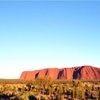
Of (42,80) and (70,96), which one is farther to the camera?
(42,80)

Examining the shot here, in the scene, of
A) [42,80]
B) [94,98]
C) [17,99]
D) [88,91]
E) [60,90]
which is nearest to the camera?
[17,99]

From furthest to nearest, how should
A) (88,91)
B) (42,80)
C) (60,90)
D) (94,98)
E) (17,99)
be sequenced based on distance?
1. (42,80)
2. (88,91)
3. (60,90)
4. (94,98)
5. (17,99)

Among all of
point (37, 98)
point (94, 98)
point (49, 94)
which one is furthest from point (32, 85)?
point (94, 98)

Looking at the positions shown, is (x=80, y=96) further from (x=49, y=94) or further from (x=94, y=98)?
(x=49, y=94)

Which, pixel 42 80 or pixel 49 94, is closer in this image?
pixel 49 94

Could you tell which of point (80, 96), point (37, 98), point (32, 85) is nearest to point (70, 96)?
point (80, 96)

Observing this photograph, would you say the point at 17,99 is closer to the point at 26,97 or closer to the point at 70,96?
the point at 26,97

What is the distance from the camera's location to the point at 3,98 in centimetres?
7006

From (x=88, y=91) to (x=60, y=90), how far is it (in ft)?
37.5

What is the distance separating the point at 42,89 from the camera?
3332 inches

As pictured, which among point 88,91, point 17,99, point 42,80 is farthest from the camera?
point 42,80

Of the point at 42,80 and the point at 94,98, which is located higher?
the point at 42,80

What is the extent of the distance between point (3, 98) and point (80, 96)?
24.0m

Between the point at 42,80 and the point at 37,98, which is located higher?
the point at 42,80
